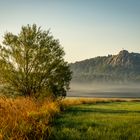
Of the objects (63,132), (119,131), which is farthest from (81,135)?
(119,131)

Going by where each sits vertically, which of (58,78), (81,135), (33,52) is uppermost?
(33,52)

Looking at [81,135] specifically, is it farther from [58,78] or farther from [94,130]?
[58,78]

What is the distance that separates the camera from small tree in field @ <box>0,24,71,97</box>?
122 ft

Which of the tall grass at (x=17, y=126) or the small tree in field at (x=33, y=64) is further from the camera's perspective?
the small tree in field at (x=33, y=64)

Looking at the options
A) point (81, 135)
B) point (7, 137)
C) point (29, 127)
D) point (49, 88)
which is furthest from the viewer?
point (49, 88)

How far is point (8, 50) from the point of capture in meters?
38.2

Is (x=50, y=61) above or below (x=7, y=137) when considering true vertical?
above

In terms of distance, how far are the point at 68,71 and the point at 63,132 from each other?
2652cm

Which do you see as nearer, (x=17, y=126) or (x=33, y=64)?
(x=17, y=126)

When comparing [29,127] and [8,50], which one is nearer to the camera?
[29,127]

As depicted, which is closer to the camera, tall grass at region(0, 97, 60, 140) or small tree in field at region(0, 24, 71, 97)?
tall grass at region(0, 97, 60, 140)

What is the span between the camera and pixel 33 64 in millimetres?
37750

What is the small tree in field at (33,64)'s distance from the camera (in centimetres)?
3722

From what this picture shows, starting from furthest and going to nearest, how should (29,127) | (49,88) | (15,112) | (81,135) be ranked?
(49,88) → (15,112) → (81,135) → (29,127)
